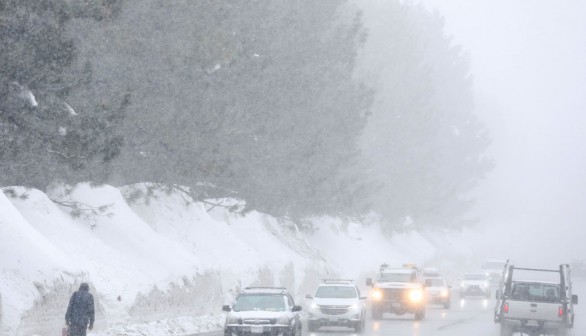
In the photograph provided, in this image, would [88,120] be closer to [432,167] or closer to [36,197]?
[36,197]

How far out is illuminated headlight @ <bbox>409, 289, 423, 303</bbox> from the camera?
1832 inches

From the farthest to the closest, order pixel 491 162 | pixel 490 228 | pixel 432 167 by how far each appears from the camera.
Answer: pixel 490 228 < pixel 491 162 < pixel 432 167

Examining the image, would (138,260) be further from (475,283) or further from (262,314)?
(475,283)

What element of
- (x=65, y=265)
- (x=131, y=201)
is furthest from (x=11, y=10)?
(x=131, y=201)

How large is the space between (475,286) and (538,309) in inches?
1372

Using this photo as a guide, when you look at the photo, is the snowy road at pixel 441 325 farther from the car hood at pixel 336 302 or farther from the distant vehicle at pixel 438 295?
the car hood at pixel 336 302

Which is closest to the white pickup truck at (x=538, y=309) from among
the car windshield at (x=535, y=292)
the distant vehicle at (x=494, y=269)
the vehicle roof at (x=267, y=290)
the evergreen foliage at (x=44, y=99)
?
the car windshield at (x=535, y=292)

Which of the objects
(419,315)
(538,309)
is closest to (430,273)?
(419,315)

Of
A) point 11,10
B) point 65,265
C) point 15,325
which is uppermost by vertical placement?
point 11,10

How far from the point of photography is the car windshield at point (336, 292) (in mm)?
40438

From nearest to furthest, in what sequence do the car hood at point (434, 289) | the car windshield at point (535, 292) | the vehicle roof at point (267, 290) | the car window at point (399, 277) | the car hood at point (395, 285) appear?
1. the vehicle roof at point (267, 290)
2. the car windshield at point (535, 292)
3. the car hood at point (395, 285)
4. the car window at point (399, 277)
5. the car hood at point (434, 289)

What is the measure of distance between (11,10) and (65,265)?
671 centimetres

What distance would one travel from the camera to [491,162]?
369ft

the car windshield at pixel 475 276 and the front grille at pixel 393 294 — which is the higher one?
the car windshield at pixel 475 276
